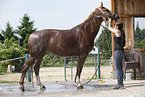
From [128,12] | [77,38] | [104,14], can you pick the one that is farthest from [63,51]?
[128,12]

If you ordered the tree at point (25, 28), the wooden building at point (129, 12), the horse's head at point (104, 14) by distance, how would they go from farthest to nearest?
1. the tree at point (25, 28)
2. the wooden building at point (129, 12)
3. the horse's head at point (104, 14)

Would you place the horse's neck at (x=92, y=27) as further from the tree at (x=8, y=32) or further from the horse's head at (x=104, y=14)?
the tree at (x=8, y=32)

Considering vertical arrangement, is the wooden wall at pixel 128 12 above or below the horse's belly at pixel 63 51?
above

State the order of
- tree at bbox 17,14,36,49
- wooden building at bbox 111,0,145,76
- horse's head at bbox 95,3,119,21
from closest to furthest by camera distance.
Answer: horse's head at bbox 95,3,119,21 → wooden building at bbox 111,0,145,76 → tree at bbox 17,14,36,49

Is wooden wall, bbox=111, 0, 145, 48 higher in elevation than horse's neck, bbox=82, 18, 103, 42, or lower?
higher

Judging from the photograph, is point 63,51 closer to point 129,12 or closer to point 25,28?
point 129,12

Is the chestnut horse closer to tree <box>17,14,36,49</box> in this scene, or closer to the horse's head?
the horse's head

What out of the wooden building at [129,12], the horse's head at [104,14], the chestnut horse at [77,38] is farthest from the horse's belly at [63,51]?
the wooden building at [129,12]

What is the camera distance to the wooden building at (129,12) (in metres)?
7.51

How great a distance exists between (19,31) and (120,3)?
21546 mm

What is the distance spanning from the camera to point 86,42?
5148mm

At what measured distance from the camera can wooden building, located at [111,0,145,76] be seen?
24.6ft

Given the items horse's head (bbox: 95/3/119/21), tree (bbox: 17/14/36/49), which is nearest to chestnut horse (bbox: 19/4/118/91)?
horse's head (bbox: 95/3/119/21)

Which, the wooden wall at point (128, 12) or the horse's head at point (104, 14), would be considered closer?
the horse's head at point (104, 14)
